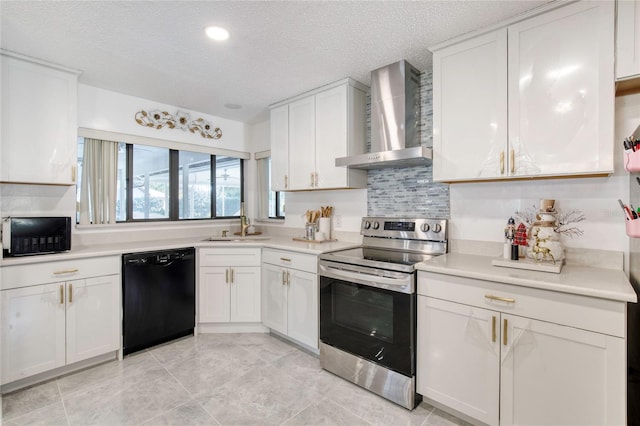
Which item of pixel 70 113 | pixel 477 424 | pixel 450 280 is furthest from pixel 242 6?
pixel 477 424

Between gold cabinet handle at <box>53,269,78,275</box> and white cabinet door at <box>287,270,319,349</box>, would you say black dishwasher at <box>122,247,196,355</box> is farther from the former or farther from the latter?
white cabinet door at <box>287,270,319,349</box>

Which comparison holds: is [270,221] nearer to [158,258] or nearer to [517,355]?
[158,258]

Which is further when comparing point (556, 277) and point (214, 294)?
point (214, 294)

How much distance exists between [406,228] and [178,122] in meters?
2.85

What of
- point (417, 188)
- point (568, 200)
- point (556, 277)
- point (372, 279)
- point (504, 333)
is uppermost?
point (417, 188)

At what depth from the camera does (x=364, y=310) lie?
2.18 meters

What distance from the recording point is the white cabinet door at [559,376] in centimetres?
136

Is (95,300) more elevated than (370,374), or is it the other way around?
(95,300)

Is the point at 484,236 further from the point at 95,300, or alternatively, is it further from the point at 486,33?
the point at 95,300

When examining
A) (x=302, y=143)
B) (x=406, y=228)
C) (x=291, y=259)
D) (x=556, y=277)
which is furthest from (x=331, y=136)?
(x=556, y=277)

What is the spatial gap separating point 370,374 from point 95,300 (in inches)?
87.3

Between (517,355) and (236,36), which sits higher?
(236,36)

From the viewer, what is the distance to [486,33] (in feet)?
6.43

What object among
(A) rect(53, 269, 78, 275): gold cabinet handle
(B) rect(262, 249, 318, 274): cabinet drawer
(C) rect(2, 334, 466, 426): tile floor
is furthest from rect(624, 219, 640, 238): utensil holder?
(A) rect(53, 269, 78, 275): gold cabinet handle
